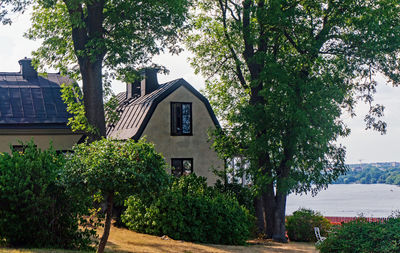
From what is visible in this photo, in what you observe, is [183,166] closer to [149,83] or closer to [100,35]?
[149,83]

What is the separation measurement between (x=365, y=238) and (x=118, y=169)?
5.99m

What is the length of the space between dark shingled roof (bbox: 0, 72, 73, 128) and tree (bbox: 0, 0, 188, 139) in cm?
595

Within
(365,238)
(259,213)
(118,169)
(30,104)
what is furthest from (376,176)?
(118,169)

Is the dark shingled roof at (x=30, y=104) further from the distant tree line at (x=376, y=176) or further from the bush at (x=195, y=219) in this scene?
the distant tree line at (x=376, y=176)

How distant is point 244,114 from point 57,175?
9.99 m

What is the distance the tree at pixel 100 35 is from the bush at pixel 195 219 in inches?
162

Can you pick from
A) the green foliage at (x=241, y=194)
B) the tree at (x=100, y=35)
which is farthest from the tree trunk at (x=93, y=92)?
the green foliage at (x=241, y=194)

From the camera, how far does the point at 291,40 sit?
2042cm

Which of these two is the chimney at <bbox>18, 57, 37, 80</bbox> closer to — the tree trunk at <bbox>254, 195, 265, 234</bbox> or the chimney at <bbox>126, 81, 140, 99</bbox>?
the chimney at <bbox>126, 81, 140, 99</bbox>

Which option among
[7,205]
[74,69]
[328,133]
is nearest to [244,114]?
[328,133]

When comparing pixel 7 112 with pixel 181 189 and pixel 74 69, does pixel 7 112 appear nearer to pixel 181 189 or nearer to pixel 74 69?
pixel 74 69

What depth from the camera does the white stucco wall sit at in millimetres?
26109

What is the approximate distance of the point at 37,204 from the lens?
1096cm

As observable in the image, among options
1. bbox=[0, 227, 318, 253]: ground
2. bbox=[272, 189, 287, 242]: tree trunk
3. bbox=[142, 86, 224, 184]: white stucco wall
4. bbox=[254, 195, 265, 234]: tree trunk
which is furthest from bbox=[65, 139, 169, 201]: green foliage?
bbox=[142, 86, 224, 184]: white stucco wall
